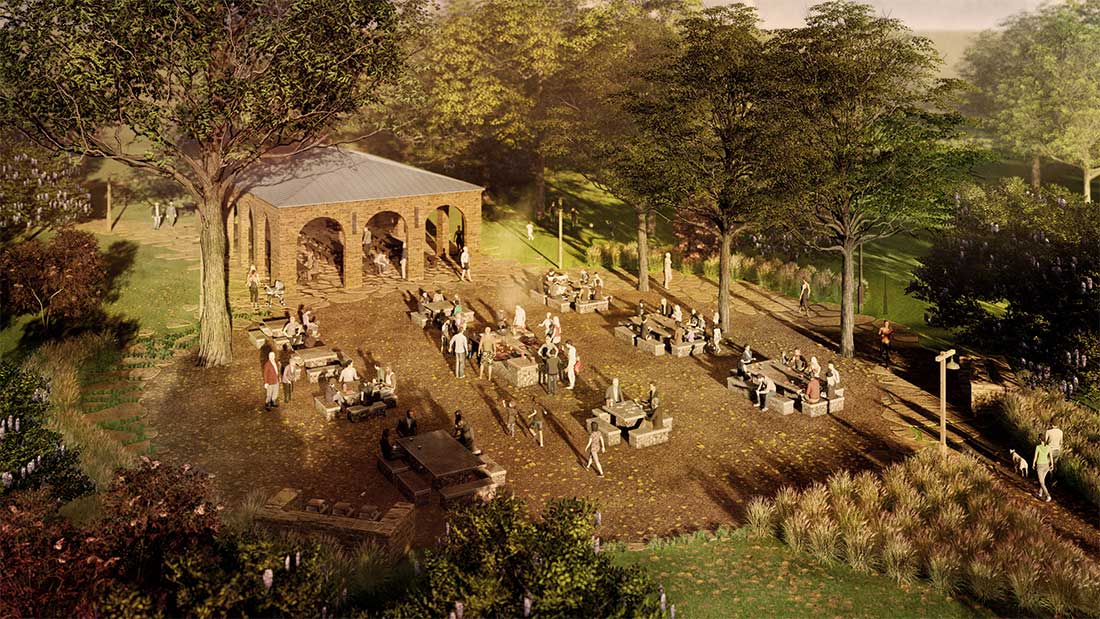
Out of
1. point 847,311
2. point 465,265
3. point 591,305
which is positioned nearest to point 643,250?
point 591,305

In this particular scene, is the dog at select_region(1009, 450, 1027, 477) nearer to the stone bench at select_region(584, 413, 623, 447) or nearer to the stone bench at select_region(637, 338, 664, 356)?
the stone bench at select_region(584, 413, 623, 447)

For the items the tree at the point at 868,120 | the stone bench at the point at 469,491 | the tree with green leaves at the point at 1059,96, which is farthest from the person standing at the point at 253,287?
the tree with green leaves at the point at 1059,96

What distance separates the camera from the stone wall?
39.2 m

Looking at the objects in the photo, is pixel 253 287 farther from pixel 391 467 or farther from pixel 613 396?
pixel 613 396

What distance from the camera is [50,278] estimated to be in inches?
1345

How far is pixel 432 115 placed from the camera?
2058 inches

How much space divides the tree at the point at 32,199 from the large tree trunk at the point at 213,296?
1390 centimetres

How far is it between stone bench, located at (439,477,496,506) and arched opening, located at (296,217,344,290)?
19.9m

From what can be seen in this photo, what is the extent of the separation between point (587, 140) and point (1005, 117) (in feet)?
116

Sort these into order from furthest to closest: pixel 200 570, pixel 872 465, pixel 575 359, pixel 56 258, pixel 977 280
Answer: pixel 56 258 → pixel 977 280 → pixel 575 359 → pixel 872 465 → pixel 200 570

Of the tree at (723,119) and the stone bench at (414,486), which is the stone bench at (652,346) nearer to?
the tree at (723,119)

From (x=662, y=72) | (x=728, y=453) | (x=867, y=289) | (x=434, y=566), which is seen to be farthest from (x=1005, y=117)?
(x=434, y=566)

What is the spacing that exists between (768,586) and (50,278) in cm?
2754

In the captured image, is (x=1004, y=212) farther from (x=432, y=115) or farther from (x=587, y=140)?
(x=432, y=115)
